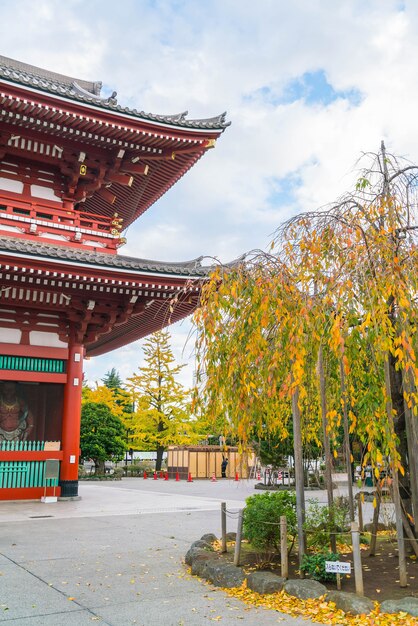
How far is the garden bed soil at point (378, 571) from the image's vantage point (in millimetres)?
5582

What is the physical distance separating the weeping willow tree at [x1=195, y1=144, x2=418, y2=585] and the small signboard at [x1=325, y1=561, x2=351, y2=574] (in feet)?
1.97

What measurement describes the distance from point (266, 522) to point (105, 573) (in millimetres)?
2031

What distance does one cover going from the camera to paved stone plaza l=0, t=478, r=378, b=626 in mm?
5035

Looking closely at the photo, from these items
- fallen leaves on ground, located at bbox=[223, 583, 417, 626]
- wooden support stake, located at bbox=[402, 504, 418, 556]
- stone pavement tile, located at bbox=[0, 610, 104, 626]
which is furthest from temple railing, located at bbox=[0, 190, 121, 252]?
wooden support stake, located at bbox=[402, 504, 418, 556]

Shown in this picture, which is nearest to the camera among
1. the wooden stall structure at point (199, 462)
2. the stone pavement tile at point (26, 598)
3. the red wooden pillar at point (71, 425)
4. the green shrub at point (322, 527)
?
the stone pavement tile at point (26, 598)

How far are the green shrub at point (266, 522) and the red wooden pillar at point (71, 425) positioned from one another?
803 cm

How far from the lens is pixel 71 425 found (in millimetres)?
14164

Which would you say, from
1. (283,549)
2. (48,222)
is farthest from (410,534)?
(48,222)

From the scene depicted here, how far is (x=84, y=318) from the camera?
1414 cm

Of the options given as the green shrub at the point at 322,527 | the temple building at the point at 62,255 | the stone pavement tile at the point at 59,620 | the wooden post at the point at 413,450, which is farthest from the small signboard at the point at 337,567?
the temple building at the point at 62,255

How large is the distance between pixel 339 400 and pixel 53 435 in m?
11.1

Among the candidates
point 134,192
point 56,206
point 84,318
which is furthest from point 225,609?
point 134,192

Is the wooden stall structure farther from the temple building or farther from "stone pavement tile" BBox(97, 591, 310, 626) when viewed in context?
"stone pavement tile" BBox(97, 591, 310, 626)

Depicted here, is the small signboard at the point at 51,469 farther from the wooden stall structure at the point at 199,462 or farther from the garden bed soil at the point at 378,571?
the wooden stall structure at the point at 199,462
